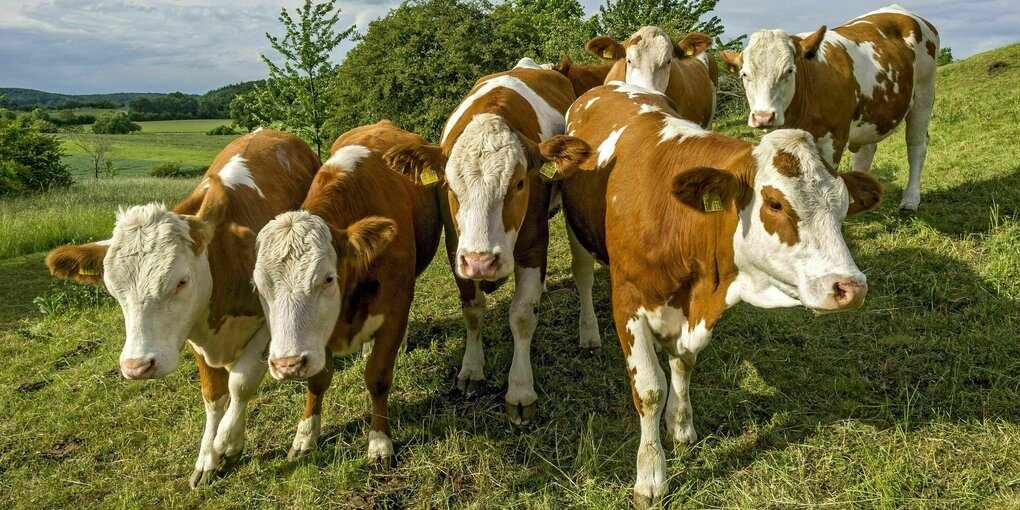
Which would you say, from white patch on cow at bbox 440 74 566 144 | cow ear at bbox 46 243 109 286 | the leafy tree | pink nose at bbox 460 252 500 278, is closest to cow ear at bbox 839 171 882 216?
pink nose at bbox 460 252 500 278

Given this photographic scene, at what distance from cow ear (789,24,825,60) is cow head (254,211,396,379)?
5.25 metres

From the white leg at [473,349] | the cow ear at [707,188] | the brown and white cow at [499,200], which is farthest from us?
the white leg at [473,349]

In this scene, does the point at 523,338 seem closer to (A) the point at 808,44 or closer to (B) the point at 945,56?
(A) the point at 808,44

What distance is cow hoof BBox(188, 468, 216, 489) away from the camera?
418cm

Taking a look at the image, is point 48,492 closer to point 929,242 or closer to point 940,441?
point 940,441

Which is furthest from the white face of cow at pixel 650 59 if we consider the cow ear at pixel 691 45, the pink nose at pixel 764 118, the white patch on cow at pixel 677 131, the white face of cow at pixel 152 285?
the white face of cow at pixel 152 285

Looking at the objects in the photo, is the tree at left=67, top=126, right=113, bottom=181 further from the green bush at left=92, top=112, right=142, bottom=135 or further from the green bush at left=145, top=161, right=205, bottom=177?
the green bush at left=92, top=112, right=142, bottom=135

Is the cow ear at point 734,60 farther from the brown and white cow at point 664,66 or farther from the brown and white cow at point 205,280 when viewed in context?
the brown and white cow at point 205,280

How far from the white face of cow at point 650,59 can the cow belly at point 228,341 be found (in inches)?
209

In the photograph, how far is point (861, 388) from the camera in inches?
180

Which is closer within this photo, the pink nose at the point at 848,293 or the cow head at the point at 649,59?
the pink nose at the point at 848,293

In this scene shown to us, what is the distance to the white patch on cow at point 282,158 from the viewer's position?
5559mm

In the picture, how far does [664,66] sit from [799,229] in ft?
17.5

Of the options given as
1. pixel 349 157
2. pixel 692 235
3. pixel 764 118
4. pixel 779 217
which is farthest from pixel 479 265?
pixel 764 118
